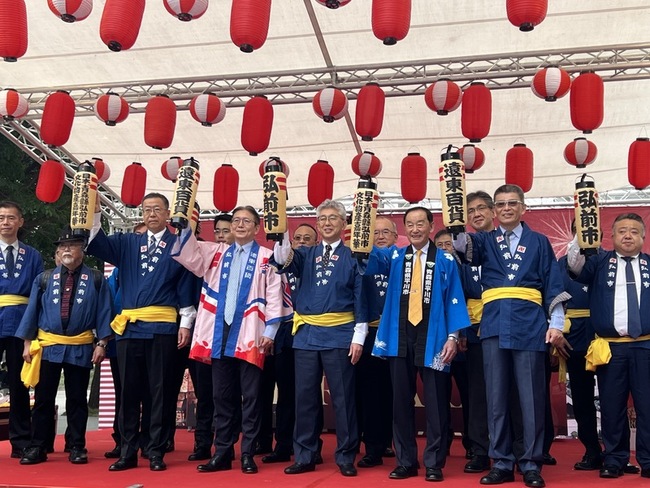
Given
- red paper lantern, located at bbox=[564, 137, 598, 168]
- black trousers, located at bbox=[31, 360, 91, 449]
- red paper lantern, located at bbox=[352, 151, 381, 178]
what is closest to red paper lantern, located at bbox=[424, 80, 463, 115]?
red paper lantern, located at bbox=[352, 151, 381, 178]

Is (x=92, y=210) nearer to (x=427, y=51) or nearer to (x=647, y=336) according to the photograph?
(x=647, y=336)

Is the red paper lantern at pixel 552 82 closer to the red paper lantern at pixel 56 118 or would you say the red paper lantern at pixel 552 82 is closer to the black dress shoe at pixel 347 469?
the black dress shoe at pixel 347 469

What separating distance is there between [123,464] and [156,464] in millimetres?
225

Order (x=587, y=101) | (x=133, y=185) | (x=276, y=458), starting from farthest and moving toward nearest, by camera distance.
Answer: (x=133, y=185)
(x=587, y=101)
(x=276, y=458)

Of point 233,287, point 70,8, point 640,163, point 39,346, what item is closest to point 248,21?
point 70,8

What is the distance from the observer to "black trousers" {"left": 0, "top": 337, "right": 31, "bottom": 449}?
17.2 feet

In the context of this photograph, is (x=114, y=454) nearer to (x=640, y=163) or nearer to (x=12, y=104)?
(x=12, y=104)

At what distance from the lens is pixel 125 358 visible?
4723 millimetres

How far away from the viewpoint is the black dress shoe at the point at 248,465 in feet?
14.3

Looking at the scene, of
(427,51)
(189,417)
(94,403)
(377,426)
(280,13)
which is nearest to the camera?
(377,426)

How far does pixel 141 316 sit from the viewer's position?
15.4ft

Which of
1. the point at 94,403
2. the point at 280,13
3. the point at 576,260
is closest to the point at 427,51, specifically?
the point at 280,13

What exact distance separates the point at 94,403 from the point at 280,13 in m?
12.9

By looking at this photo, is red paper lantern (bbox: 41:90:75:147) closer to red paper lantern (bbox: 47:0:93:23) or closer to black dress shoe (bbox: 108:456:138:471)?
red paper lantern (bbox: 47:0:93:23)
